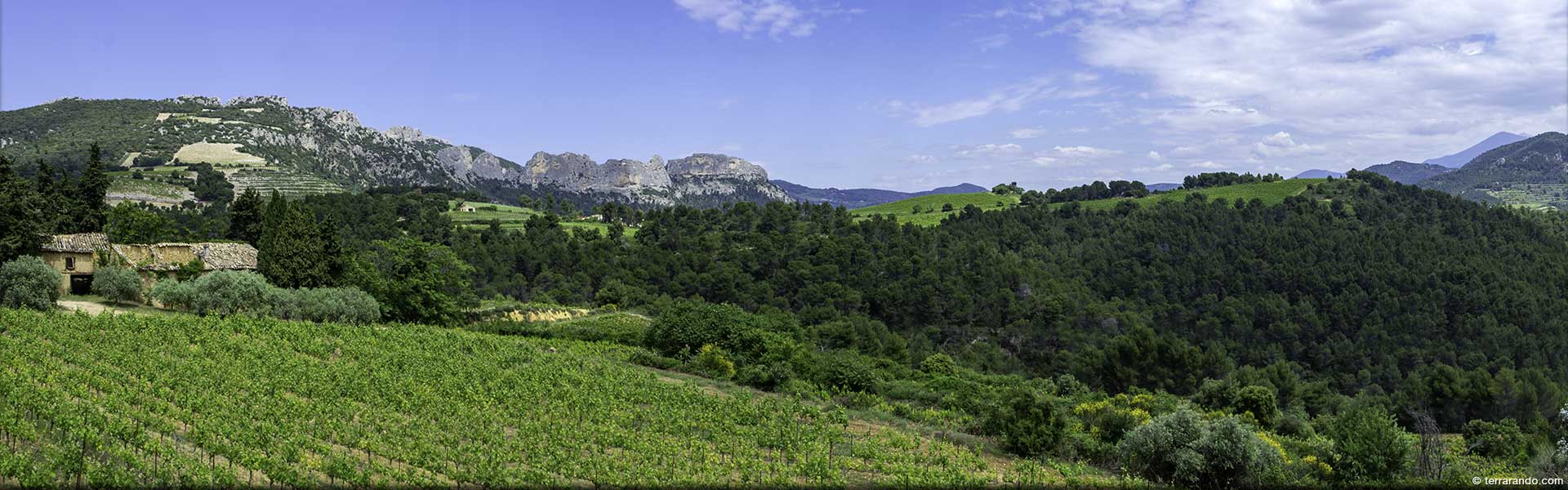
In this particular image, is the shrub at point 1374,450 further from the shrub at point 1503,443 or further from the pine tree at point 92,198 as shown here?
the pine tree at point 92,198

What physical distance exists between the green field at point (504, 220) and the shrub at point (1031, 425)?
83269 mm

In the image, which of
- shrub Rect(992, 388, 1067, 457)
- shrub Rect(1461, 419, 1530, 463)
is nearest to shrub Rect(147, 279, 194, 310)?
shrub Rect(992, 388, 1067, 457)

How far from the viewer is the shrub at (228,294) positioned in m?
37.1

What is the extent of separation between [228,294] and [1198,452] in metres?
38.2

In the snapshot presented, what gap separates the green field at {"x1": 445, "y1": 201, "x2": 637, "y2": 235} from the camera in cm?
11012

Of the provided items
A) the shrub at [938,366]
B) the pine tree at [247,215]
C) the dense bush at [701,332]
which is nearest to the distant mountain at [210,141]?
the pine tree at [247,215]

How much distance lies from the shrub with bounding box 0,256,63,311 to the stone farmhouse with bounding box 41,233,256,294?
6.55m

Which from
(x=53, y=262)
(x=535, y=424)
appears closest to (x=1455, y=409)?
(x=535, y=424)

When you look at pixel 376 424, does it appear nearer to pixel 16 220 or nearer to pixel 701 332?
pixel 701 332

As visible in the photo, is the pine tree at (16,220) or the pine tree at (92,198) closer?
the pine tree at (16,220)

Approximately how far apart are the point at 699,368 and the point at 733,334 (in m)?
4.52

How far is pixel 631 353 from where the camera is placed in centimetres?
3906

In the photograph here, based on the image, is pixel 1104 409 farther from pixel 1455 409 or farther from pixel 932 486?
pixel 1455 409

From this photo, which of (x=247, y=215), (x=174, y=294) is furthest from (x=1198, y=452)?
(x=247, y=215)
